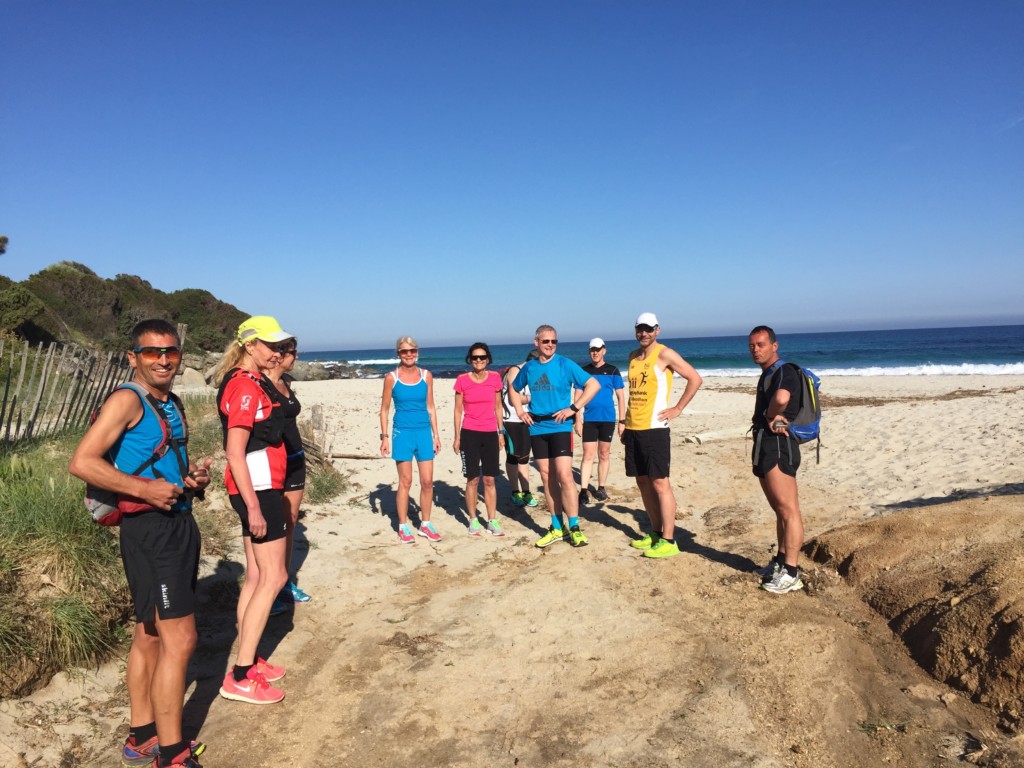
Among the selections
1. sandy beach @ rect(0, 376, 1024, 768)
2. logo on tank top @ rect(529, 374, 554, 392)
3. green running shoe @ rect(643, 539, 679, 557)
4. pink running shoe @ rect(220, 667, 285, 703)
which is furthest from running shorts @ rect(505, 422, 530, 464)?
pink running shoe @ rect(220, 667, 285, 703)

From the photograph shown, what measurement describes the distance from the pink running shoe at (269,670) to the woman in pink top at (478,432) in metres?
3.19

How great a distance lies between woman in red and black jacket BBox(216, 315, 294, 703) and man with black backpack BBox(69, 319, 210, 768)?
1.46ft

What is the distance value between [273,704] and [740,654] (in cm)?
271

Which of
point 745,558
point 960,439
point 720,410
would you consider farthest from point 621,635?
point 720,410

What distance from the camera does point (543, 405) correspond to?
6012 millimetres

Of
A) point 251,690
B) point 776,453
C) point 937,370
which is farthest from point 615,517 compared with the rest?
point 937,370

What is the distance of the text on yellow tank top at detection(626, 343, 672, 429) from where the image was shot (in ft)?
18.3

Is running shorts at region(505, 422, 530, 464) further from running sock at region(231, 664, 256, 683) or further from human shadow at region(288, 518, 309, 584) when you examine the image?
running sock at region(231, 664, 256, 683)

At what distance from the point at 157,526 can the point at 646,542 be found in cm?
434

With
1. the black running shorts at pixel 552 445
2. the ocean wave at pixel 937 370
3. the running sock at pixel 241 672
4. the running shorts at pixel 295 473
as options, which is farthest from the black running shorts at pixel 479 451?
the ocean wave at pixel 937 370

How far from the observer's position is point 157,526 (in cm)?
280

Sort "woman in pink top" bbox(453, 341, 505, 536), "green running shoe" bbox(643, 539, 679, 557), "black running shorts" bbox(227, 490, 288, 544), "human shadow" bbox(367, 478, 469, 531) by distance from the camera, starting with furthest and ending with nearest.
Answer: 1. "human shadow" bbox(367, 478, 469, 531)
2. "woman in pink top" bbox(453, 341, 505, 536)
3. "green running shoe" bbox(643, 539, 679, 557)
4. "black running shorts" bbox(227, 490, 288, 544)

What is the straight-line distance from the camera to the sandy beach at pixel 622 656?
308cm

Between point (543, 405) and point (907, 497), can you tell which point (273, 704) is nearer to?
point (543, 405)
